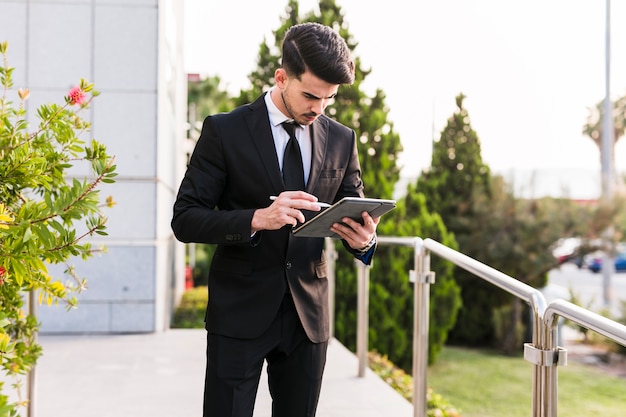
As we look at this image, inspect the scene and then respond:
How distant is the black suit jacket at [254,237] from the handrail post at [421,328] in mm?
1587

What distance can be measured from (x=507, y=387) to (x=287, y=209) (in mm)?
9210

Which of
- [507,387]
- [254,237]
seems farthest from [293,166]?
[507,387]

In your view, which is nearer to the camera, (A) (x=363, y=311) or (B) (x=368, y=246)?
(B) (x=368, y=246)

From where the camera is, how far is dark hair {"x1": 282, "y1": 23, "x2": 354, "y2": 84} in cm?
190

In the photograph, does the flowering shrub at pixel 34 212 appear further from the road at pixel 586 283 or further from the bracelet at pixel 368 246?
the road at pixel 586 283

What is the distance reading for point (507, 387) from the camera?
33.8 ft

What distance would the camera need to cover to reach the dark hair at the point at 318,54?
1.90 meters

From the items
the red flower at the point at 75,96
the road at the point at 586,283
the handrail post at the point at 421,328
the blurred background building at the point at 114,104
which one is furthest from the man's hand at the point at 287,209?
the road at the point at 586,283

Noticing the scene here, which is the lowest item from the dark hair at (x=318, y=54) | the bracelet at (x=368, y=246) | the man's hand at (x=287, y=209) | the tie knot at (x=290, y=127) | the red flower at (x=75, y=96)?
the bracelet at (x=368, y=246)

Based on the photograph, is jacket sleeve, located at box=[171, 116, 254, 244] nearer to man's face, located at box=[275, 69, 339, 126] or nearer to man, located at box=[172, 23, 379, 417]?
man, located at box=[172, 23, 379, 417]

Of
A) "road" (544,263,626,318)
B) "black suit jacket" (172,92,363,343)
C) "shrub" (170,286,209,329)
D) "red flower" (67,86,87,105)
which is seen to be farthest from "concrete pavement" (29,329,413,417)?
"road" (544,263,626,318)

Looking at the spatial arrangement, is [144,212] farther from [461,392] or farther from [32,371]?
[461,392]

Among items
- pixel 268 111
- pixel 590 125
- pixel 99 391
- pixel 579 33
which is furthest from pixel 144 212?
pixel 590 125

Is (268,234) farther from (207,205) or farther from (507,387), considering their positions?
(507,387)
